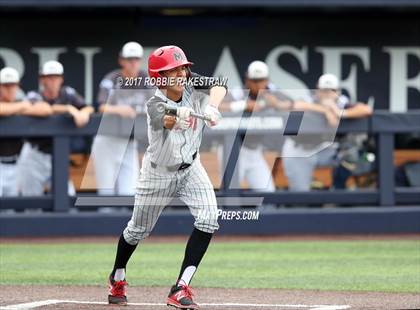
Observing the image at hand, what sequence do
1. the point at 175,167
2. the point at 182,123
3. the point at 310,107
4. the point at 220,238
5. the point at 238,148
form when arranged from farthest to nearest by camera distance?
the point at 310,107, the point at 238,148, the point at 220,238, the point at 175,167, the point at 182,123

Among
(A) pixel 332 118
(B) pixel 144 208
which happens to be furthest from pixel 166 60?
(A) pixel 332 118

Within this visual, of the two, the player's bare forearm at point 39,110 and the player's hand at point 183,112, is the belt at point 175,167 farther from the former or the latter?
the player's bare forearm at point 39,110

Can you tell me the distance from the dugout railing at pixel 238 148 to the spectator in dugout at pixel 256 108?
0.09m

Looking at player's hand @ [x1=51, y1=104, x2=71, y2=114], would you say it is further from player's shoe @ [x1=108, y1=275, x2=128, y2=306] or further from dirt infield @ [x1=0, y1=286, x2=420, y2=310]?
player's shoe @ [x1=108, y1=275, x2=128, y2=306]

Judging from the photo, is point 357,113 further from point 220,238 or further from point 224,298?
point 224,298

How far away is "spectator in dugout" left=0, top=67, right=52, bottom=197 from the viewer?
38.5ft

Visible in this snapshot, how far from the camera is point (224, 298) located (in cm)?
742

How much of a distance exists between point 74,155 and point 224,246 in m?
2.09

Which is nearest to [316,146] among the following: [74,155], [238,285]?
[74,155]

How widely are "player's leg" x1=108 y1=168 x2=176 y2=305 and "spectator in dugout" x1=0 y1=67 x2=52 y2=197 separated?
4969 mm

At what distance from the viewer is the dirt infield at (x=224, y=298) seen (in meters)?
6.86

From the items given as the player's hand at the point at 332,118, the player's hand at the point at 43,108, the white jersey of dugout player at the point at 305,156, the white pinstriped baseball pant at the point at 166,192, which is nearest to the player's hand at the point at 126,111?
the player's hand at the point at 43,108

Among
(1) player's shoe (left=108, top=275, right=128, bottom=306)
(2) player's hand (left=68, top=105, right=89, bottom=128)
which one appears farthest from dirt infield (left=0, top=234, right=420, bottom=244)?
(1) player's shoe (left=108, top=275, right=128, bottom=306)

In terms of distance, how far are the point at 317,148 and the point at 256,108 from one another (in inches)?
32.5
